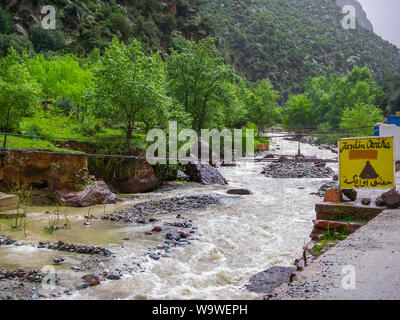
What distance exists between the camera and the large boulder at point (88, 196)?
12375 mm

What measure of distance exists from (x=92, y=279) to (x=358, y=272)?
408cm

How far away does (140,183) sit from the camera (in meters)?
16.2

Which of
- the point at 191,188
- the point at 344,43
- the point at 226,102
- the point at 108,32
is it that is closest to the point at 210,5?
the point at 344,43

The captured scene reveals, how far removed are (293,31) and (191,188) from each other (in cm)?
14159

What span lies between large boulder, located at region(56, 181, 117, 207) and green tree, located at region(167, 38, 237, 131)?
12.1 meters

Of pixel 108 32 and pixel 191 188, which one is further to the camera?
pixel 108 32

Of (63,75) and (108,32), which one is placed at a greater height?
(108,32)

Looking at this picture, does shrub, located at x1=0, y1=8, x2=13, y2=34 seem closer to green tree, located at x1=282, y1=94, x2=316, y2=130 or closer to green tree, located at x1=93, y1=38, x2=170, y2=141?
green tree, located at x1=93, y1=38, x2=170, y2=141

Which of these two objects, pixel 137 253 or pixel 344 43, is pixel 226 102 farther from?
pixel 344 43

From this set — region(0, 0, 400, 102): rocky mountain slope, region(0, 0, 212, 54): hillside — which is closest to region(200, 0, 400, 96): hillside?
region(0, 0, 400, 102): rocky mountain slope

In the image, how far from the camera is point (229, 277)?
620 cm

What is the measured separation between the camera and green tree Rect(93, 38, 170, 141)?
16.7m

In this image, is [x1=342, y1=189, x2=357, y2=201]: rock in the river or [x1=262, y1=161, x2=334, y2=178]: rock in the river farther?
[x1=262, y1=161, x2=334, y2=178]: rock in the river
